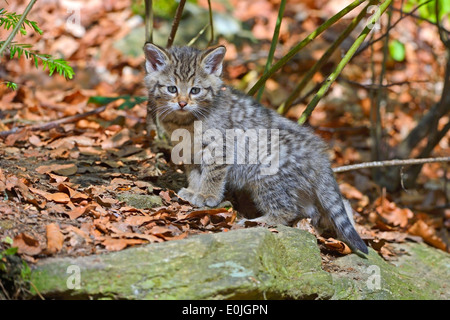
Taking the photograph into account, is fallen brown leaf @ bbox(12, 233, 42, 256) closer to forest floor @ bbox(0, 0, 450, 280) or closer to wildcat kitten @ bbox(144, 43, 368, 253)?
forest floor @ bbox(0, 0, 450, 280)

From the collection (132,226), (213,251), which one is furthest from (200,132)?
(213,251)

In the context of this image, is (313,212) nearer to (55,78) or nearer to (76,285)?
(76,285)

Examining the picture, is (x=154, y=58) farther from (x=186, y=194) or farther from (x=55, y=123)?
(x=55, y=123)

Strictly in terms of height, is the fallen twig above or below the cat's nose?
below

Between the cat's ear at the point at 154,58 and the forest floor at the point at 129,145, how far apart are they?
739mm

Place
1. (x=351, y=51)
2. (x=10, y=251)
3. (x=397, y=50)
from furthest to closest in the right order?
(x=397, y=50), (x=351, y=51), (x=10, y=251)

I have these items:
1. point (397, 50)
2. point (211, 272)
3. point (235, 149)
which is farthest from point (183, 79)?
point (397, 50)

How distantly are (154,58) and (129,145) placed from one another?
1.38m

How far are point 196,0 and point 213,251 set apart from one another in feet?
23.1

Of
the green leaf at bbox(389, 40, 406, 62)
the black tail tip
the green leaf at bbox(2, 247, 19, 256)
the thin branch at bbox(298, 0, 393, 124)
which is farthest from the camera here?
the green leaf at bbox(389, 40, 406, 62)

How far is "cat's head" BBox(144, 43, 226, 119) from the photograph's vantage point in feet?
15.3

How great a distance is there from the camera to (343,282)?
159 inches

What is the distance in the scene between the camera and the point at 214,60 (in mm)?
4805

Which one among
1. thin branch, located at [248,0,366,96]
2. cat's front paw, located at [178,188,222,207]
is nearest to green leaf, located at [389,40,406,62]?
thin branch, located at [248,0,366,96]
